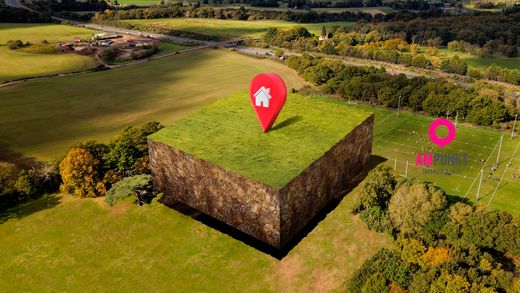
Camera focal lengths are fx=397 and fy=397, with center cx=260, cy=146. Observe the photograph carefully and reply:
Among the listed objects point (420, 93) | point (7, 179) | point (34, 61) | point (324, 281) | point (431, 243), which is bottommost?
point (324, 281)

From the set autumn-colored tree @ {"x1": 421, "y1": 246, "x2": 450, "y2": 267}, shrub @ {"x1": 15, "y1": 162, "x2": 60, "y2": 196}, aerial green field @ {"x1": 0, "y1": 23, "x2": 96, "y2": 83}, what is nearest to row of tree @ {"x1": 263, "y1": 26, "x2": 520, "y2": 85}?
aerial green field @ {"x1": 0, "y1": 23, "x2": 96, "y2": 83}

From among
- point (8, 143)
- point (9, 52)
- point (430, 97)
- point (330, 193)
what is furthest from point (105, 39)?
point (330, 193)

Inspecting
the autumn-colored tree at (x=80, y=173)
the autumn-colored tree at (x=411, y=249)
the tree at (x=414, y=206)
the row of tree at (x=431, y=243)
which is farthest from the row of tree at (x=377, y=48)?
the autumn-colored tree at (x=80, y=173)

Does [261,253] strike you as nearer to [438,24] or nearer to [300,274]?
[300,274]

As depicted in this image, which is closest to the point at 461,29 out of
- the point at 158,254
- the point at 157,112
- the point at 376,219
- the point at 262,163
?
the point at 157,112

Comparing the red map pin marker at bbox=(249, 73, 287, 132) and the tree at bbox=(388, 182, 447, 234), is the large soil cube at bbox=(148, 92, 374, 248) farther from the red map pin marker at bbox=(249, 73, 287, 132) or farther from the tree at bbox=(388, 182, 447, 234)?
the tree at bbox=(388, 182, 447, 234)

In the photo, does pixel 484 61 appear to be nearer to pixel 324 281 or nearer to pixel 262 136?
pixel 262 136

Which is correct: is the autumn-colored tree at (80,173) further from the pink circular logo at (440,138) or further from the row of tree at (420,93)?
the row of tree at (420,93)
